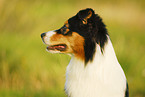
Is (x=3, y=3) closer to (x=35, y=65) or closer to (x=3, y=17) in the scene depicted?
(x=3, y=17)

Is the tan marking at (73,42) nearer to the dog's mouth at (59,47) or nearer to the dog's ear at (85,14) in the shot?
the dog's mouth at (59,47)

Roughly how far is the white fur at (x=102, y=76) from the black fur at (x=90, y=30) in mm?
67

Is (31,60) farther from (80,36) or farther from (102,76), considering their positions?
(102,76)

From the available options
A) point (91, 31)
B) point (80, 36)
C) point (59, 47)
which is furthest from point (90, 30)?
point (59, 47)

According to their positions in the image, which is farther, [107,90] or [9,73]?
[9,73]

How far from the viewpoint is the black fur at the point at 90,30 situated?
3.15 m

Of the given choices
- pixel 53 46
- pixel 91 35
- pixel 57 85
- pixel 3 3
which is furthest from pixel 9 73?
pixel 91 35

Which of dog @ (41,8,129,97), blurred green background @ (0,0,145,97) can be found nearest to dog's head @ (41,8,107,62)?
dog @ (41,8,129,97)

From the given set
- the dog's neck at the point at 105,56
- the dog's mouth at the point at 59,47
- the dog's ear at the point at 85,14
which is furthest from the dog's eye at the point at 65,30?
the dog's neck at the point at 105,56

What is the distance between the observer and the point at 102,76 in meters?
3.20

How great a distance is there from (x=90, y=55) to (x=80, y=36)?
0.27 m

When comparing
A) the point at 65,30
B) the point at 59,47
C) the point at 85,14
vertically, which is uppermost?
the point at 85,14

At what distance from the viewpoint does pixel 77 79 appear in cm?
337

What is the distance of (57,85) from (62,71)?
Result: 310 millimetres
